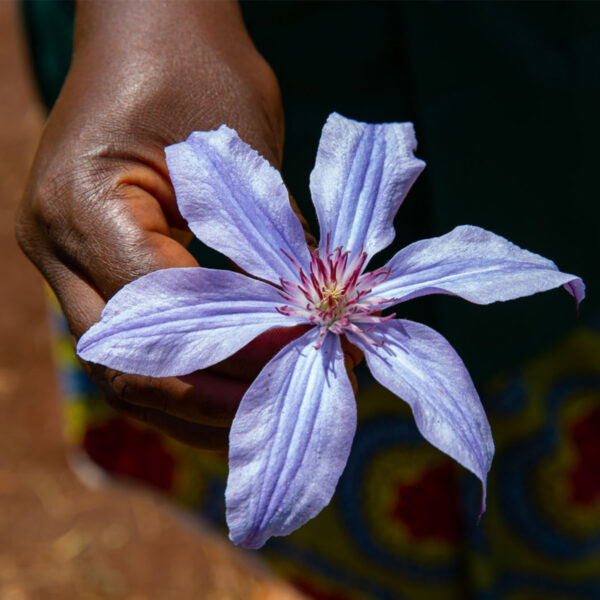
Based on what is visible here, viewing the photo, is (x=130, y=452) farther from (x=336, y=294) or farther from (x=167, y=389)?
(x=336, y=294)

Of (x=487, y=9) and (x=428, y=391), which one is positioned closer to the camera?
(x=428, y=391)

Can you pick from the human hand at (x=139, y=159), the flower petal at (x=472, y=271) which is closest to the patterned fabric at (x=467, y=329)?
the human hand at (x=139, y=159)

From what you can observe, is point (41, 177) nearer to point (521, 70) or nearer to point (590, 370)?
point (521, 70)

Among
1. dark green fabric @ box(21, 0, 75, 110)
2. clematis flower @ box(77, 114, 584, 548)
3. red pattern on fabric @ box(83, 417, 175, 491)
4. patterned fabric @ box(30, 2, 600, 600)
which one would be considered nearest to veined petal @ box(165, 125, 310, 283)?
clematis flower @ box(77, 114, 584, 548)

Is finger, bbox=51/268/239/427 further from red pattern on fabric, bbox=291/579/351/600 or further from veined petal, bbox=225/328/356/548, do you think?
red pattern on fabric, bbox=291/579/351/600

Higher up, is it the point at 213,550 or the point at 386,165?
the point at 386,165

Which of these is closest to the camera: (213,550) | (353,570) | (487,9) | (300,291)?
(300,291)

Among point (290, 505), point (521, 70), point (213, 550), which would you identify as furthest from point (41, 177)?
point (213, 550)
